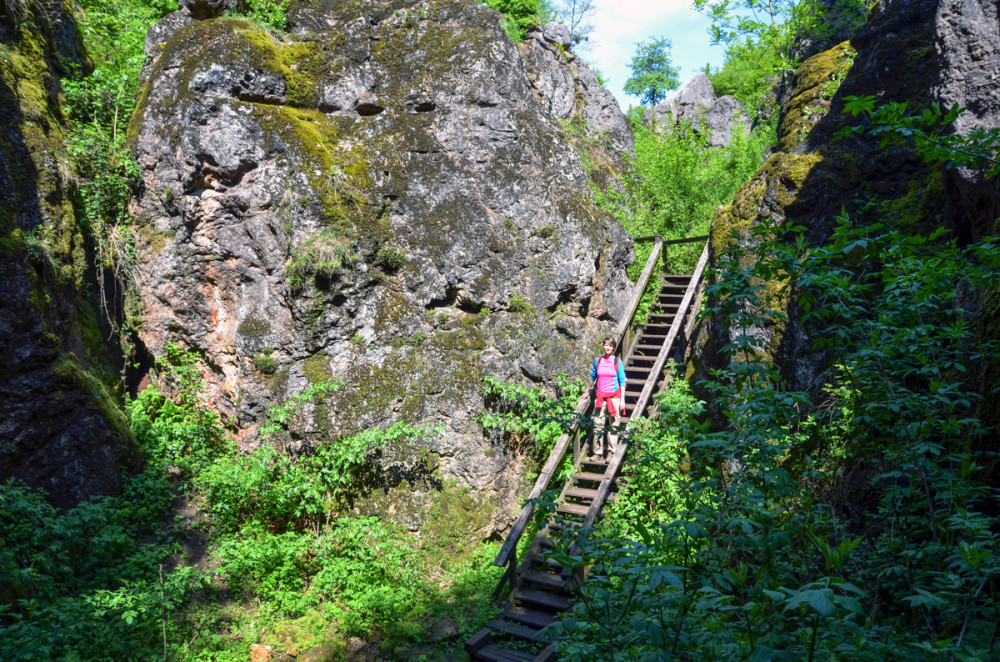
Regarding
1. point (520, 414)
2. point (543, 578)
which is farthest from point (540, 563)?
point (520, 414)

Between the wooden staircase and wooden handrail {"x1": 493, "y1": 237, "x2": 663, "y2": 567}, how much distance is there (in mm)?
14

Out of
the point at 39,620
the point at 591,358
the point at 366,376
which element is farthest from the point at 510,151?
the point at 39,620

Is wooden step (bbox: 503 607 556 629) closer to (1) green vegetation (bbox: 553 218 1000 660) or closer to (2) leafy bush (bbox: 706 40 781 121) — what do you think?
(1) green vegetation (bbox: 553 218 1000 660)

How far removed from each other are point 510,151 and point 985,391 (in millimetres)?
7678

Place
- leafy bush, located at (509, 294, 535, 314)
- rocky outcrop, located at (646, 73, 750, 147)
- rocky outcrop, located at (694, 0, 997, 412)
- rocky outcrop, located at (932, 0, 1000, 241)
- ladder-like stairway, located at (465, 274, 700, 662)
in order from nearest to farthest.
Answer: rocky outcrop, located at (932, 0, 1000, 241)
rocky outcrop, located at (694, 0, 997, 412)
ladder-like stairway, located at (465, 274, 700, 662)
leafy bush, located at (509, 294, 535, 314)
rocky outcrop, located at (646, 73, 750, 147)

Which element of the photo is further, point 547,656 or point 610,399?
point 610,399

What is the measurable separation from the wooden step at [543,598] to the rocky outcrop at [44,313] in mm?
5271

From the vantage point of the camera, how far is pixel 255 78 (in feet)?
29.8

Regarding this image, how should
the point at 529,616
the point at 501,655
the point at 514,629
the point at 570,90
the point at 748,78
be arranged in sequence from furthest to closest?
the point at 748,78 < the point at 570,90 < the point at 529,616 < the point at 514,629 < the point at 501,655

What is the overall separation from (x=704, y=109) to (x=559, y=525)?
3000 centimetres

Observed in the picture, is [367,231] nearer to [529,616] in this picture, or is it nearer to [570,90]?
[529,616]

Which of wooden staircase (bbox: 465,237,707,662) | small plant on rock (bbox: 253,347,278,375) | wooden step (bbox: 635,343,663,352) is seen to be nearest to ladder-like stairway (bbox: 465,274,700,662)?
wooden staircase (bbox: 465,237,707,662)

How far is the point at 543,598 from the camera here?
6.85m

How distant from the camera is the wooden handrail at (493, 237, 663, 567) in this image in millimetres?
6910
